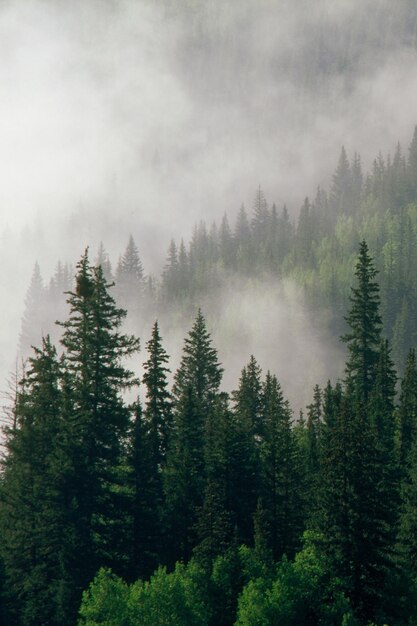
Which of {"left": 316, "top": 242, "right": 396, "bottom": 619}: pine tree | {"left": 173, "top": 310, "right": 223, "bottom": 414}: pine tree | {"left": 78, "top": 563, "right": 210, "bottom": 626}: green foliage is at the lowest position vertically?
{"left": 78, "top": 563, "right": 210, "bottom": 626}: green foliage

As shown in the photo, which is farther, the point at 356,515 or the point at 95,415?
the point at 95,415

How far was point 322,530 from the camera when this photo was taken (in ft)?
116

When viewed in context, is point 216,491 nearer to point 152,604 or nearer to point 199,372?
point 152,604

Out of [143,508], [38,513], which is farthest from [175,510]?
[38,513]

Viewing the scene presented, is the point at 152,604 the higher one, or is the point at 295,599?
the point at 295,599

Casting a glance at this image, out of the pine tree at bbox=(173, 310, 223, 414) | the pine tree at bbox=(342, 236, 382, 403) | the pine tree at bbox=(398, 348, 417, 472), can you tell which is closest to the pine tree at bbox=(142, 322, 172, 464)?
the pine tree at bbox=(173, 310, 223, 414)

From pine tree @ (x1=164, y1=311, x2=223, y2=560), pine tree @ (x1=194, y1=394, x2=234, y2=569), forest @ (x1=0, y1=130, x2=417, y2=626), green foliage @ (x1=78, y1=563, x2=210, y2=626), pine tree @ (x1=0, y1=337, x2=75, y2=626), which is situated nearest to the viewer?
green foliage @ (x1=78, y1=563, x2=210, y2=626)

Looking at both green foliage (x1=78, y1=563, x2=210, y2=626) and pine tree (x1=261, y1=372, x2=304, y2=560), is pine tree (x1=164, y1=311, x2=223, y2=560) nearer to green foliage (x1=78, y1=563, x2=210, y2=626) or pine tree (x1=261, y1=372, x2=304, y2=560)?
pine tree (x1=261, y1=372, x2=304, y2=560)

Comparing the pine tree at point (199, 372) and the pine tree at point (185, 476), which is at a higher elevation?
the pine tree at point (199, 372)

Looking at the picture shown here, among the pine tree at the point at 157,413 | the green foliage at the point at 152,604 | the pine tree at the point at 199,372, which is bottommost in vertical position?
the green foliage at the point at 152,604

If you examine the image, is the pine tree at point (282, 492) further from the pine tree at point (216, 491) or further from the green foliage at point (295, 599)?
the green foliage at point (295, 599)

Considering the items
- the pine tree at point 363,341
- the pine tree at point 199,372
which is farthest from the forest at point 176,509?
the pine tree at point 199,372

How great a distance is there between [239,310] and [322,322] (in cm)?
2780

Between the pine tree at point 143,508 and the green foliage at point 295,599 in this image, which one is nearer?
the green foliage at point 295,599
